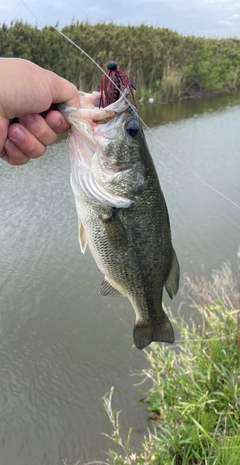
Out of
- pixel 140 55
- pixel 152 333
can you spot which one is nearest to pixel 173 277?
pixel 152 333

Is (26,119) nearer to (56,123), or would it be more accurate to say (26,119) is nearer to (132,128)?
(56,123)

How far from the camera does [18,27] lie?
12570 mm

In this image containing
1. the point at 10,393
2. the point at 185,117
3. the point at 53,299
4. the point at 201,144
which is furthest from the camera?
the point at 185,117

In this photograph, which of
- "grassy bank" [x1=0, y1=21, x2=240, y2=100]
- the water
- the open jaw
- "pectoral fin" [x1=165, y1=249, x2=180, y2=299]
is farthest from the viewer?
"grassy bank" [x1=0, y1=21, x2=240, y2=100]

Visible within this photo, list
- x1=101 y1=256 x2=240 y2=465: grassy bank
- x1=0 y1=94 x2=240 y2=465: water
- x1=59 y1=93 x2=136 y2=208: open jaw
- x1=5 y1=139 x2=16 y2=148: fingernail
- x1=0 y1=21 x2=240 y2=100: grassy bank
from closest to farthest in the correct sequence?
x1=59 y1=93 x2=136 y2=208: open jaw < x1=5 y1=139 x2=16 y2=148: fingernail < x1=101 y1=256 x2=240 y2=465: grassy bank < x1=0 y1=94 x2=240 y2=465: water < x1=0 y1=21 x2=240 y2=100: grassy bank

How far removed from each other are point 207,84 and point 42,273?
20.3m

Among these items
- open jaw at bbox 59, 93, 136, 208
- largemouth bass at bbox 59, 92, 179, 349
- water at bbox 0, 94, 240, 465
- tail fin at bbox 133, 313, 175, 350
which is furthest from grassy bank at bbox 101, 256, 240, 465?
open jaw at bbox 59, 93, 136, 208

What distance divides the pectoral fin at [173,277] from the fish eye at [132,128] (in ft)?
1.78

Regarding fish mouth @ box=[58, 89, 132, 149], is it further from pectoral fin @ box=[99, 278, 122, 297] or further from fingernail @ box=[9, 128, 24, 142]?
pectoral fin @ box=[99, 278, 122, 297]

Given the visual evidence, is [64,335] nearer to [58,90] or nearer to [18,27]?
[58,90]

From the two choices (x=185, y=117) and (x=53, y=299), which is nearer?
(x=53, y=299)

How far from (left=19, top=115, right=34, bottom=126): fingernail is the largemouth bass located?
5.1 inches

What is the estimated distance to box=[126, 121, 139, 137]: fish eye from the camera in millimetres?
1471

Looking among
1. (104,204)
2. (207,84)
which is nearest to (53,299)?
(104,204)
